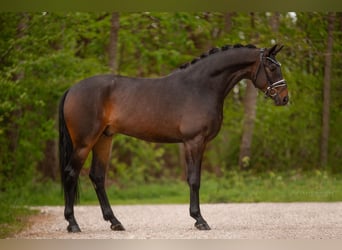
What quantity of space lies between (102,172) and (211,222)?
5.49 feet

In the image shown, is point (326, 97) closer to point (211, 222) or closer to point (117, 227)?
point (211, 222)

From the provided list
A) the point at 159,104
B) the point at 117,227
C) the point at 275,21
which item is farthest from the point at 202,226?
the point at 275,21

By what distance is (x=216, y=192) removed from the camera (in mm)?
11820

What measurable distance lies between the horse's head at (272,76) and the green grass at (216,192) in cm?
304

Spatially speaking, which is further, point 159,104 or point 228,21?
point 228,21

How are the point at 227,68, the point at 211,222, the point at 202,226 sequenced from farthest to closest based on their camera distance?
the point at 211,222
the point at 227,68
the point at 202,226

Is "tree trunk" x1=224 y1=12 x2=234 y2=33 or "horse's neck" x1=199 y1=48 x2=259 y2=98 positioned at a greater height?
"horse's neck" x1=199 y1=48 x2=259 y2=98

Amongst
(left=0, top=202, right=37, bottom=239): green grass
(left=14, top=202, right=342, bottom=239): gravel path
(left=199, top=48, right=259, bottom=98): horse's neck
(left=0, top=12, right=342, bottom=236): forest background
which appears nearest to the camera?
(left=14, top=202, right=342, bottom=239): gravel path

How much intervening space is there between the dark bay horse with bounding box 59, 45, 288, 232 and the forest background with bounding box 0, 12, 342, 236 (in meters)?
2.54

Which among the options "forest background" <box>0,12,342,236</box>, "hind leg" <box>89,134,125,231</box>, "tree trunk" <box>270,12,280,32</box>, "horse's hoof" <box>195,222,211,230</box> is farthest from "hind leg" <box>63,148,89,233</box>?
Answer: "tree trunk" <box>270,12,280,32</box>

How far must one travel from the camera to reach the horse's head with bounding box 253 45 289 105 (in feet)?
A: 24.4

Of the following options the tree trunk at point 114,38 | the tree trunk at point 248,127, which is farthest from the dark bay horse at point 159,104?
the tree trunk at point 248,127

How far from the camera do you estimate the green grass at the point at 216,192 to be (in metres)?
10.1

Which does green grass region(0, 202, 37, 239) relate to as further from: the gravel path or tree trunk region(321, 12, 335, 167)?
tree trunk region(321, 12, 335, 167)
